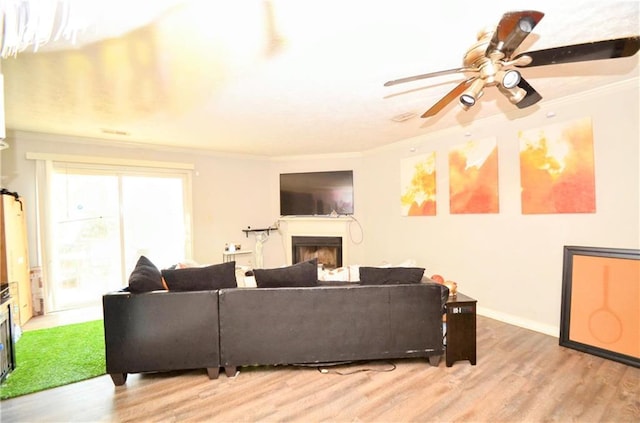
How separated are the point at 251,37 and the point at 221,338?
7.52 ft

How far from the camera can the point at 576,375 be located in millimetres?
2414

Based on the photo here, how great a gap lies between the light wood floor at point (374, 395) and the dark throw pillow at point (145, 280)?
0.78m

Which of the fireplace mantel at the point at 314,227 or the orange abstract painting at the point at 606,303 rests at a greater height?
the fireplace mantel at the point at 314,227

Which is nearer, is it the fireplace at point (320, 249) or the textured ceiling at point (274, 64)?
the textured ceiling at point (274, 64)

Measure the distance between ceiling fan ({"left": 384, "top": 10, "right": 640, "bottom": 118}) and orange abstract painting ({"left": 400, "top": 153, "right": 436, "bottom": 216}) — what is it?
2615mm

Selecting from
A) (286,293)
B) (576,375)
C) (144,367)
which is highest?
(286,293)

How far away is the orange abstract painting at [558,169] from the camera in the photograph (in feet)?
9.62

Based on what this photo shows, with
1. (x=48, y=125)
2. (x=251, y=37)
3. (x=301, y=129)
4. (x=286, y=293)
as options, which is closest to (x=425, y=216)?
(x=301, y=129)

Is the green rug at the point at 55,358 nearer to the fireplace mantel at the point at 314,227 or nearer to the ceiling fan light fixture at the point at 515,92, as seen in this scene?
the fireplace mantel at the point at 314,227

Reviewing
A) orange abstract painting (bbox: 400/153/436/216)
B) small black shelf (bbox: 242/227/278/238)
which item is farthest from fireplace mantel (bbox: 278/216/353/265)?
orange abstract painting (bbox: 400/153/436/216)

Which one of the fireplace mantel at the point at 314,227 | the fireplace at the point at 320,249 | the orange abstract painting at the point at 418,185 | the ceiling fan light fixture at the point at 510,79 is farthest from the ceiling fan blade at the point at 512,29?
the fireplace at the point at 320,249

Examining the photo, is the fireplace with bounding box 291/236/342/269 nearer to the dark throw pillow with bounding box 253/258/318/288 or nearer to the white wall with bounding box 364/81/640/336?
the white wall with bounding box 364/81/640/336

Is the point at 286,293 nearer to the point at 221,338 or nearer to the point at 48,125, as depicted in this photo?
the point at 221,338

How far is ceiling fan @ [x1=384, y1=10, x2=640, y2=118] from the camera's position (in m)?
1.35
